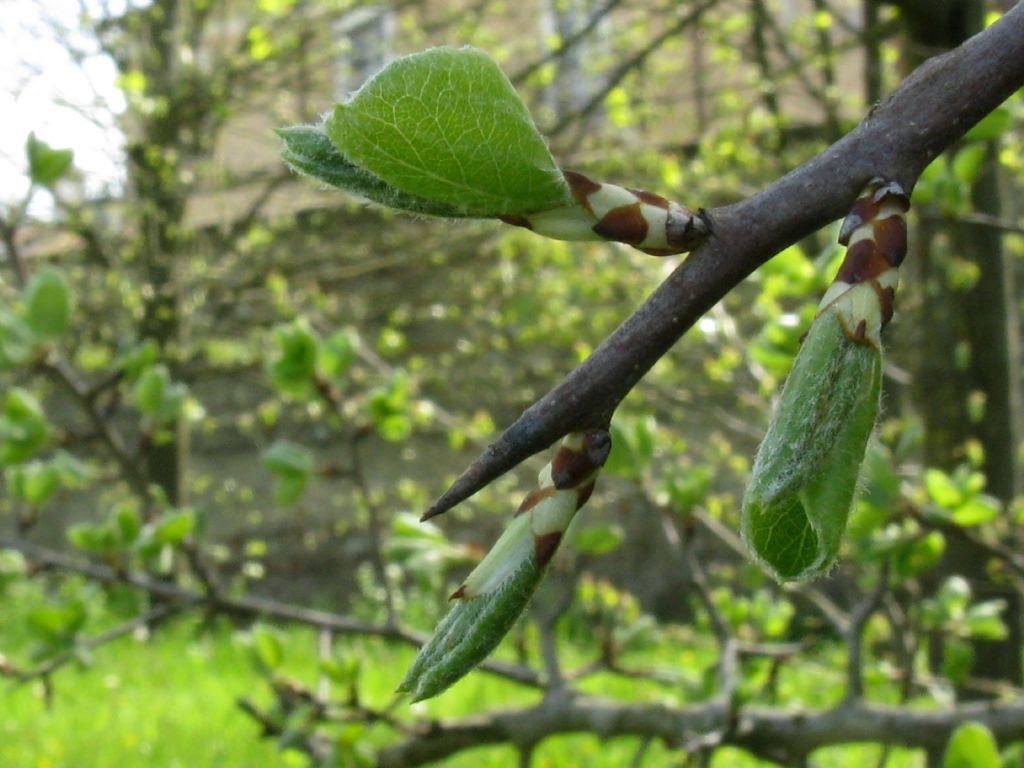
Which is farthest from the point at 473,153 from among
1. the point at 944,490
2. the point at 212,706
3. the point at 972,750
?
the point at 212,706

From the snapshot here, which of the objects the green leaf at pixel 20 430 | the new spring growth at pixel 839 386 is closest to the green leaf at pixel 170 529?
the green leaf at pixel 20 430

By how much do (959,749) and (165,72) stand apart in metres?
4.75

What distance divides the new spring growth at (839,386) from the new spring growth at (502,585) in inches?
2.6

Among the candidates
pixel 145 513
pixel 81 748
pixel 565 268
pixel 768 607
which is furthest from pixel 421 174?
pixel 81 748

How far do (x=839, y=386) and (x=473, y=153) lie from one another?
→ 0.15 meters

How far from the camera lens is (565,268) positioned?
3.25 meters

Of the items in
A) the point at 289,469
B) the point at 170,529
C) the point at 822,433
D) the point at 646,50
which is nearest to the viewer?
the point at 822,433

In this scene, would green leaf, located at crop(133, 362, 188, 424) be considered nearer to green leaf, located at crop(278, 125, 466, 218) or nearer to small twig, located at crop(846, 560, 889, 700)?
small twig, located at crop(846, 560, 889, 700)

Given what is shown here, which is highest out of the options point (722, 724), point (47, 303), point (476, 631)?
point (476, 631)

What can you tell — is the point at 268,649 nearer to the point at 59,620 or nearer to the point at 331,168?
the point at 59,620

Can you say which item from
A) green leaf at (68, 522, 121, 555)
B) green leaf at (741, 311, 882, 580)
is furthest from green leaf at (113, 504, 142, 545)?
green leaf at (741, 311, 882, 580)

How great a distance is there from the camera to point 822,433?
13.9 inches

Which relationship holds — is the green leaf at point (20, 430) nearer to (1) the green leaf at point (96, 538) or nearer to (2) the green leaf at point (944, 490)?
(1) the green leaf at point (96, 538)

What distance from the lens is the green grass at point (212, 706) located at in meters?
2.82
